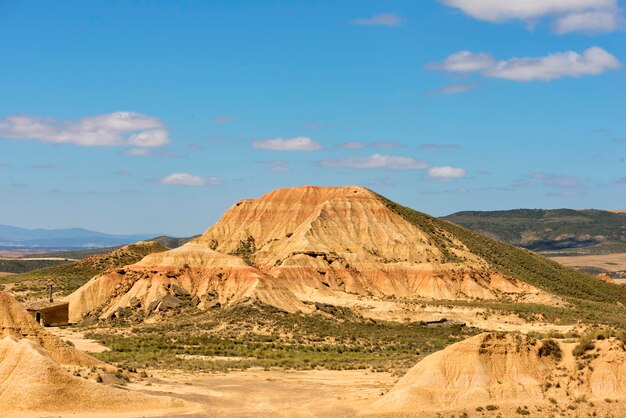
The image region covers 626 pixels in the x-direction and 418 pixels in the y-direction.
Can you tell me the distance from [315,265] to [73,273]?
38.7 m

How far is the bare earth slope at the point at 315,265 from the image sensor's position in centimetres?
9581

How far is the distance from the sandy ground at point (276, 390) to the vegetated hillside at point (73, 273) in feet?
192

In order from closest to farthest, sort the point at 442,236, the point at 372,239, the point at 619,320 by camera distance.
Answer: the point at 619,320
the point at 372,239
the point at 442,236

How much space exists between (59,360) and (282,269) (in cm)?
6046

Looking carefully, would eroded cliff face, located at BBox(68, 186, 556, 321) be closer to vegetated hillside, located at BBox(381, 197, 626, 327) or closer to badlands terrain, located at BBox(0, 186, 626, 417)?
badlands terrain, located at BBox(0, 186, 626, 417)

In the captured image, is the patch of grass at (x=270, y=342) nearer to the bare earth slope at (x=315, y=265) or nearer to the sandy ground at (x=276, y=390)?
the sandy ground at (x=276, y=390)

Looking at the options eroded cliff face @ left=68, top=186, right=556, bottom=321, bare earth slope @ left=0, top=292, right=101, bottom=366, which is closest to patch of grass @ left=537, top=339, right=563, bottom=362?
bare earth slope @ left=0, top=292, right=101, bottom=366

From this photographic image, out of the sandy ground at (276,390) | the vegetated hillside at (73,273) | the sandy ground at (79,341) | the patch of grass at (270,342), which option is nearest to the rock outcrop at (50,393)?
the sandy ground at (276,390)

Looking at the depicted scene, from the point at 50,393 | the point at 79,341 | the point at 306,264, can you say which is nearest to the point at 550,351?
the point at 50,393

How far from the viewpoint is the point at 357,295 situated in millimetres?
107750

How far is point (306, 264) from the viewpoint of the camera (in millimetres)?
111562

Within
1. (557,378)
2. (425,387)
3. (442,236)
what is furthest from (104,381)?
(442,236)

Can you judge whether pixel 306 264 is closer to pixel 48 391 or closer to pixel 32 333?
pixel 32 333

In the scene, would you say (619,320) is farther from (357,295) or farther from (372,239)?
(372,239)
